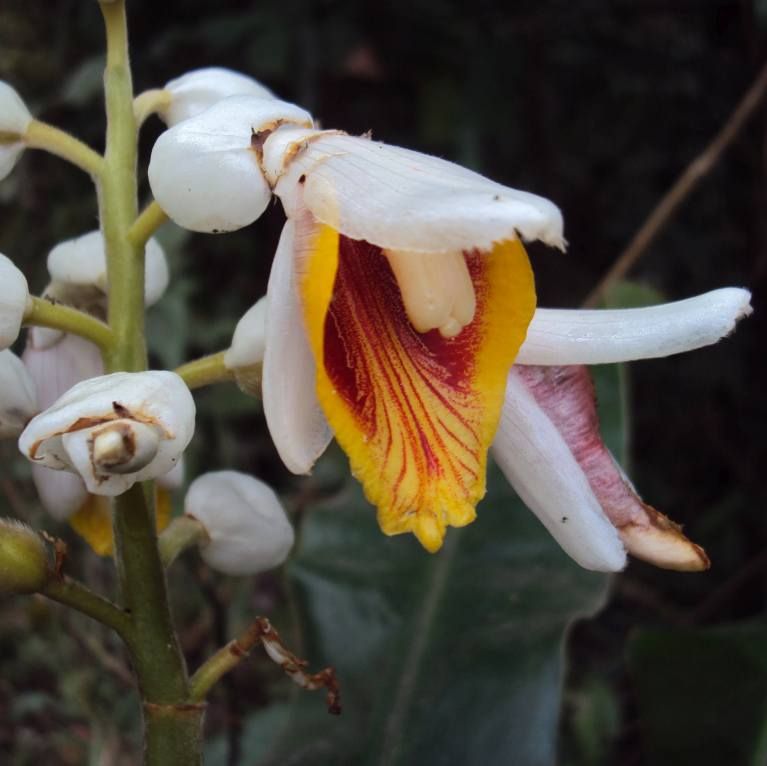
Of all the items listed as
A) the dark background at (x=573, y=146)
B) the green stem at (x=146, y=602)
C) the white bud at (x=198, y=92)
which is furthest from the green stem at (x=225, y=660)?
the dark background at (x=573, y=146)

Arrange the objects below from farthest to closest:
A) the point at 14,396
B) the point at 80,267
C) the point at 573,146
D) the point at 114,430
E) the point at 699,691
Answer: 1. the point at 573,146
2. the point at 699,691
3. the point at 80,267
4. the point at 14,396
5. the point at 114,430

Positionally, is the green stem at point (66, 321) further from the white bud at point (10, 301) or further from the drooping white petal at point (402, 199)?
the drooping white petal at point (402, 199)

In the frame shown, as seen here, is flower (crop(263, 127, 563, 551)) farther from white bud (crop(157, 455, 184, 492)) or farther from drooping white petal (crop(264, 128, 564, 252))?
white bud (crop(157, 455, 184, 492))

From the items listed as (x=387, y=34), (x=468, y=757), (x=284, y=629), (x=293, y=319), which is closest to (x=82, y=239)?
(x=293, y=319)

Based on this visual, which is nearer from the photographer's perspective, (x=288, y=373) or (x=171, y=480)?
(x=288, y=373)

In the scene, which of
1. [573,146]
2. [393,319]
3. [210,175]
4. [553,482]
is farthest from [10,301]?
[573,146]

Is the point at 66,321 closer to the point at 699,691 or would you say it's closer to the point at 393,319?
the point at 393,319

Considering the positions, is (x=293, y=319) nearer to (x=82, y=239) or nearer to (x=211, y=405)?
(x=82, y=239)
